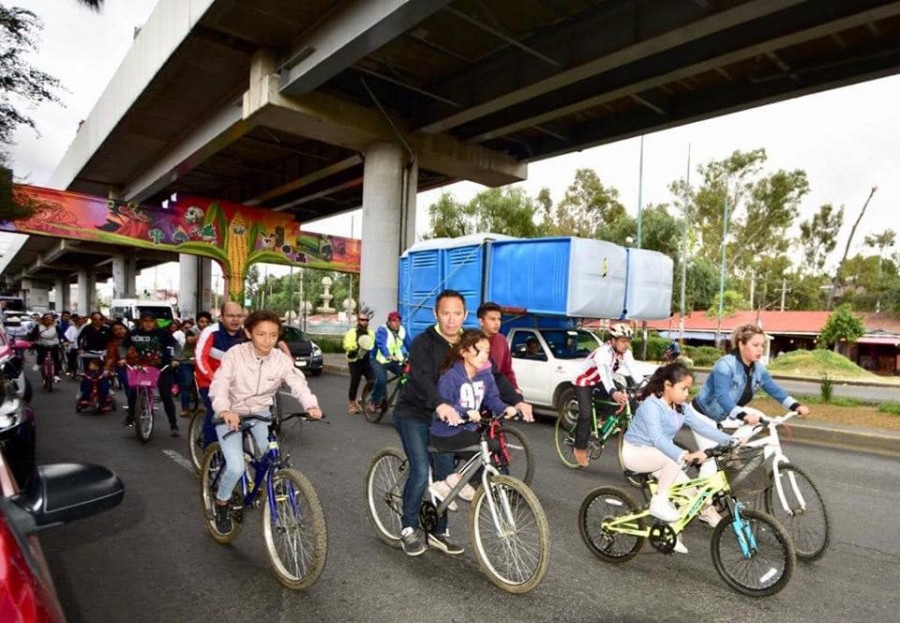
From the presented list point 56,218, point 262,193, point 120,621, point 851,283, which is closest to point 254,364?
point 120,621

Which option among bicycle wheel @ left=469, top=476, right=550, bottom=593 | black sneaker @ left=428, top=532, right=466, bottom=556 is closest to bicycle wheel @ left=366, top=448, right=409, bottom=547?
black sneaker @ left=428, top=532, right=466, bottom=556

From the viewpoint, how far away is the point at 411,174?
1944 cm

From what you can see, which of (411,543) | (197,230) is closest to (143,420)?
(411,543)

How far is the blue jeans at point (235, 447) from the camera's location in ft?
13.1

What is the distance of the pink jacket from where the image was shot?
4.07 meters

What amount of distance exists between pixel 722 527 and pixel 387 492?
237 centimetres

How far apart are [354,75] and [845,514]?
52.6 feet

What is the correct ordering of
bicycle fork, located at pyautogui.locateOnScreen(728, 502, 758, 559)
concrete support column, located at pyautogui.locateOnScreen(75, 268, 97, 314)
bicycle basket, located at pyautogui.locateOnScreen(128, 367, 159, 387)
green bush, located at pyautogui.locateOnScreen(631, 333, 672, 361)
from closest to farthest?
bicycle fork, located at pyautogui.locateOnScreen(728, 502, 758, 559), bicycle basket, located at pyautogui.locateOnScreen(128, 367, 159, 387), green bush, located at pyautogui.locateOnScreen(631, 333, 672, 361), concrete support column, located at pyautogui.locateOnScreen(75, 268, 97, 314)

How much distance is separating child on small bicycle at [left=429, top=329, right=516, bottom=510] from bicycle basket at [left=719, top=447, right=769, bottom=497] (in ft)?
5.26

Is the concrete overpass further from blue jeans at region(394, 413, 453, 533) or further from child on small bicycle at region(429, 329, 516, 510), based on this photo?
blue jeans at region(394, 413, 453, 533)

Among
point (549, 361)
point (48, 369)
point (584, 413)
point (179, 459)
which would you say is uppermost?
point (549, 361)

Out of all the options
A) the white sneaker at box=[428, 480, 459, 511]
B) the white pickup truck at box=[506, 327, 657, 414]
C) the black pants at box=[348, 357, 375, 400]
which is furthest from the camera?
the black pants at box=[348, 357, 375, 400]

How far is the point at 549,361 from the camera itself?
32.7 ft

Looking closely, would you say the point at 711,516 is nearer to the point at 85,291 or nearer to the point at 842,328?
the point at 842,328
